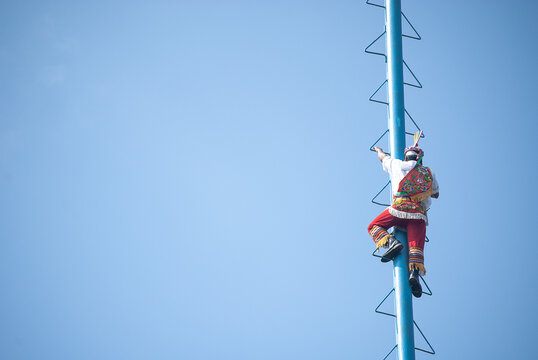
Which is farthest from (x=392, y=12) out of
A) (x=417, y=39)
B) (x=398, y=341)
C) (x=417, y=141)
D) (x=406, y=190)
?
(x=398, y=341)

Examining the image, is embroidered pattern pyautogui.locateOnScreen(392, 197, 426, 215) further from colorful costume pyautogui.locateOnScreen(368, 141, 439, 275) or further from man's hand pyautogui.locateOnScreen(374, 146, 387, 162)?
man's hand pyautogui.locateOnScreen(374, 146, 387, 162)

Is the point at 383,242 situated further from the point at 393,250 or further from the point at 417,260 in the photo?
the point at 417,260

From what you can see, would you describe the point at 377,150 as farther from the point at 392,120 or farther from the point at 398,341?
the point at 398,341

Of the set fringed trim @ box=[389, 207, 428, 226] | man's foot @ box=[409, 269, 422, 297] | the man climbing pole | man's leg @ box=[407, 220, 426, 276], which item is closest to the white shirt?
the man climbing pole

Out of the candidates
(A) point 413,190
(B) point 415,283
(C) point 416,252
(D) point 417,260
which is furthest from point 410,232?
(B) point 415,283

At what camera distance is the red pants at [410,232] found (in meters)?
8.23

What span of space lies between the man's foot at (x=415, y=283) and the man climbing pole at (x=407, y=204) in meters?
0.31

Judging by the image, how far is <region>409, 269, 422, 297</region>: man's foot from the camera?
8.06 m

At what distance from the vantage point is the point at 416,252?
8297mm

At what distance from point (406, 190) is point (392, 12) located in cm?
249

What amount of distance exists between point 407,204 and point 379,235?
1.78 ft

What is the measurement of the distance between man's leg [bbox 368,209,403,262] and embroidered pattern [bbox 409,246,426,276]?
0.18 m

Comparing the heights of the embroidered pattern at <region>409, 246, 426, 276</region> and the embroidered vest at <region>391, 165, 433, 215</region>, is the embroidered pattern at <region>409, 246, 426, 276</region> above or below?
below

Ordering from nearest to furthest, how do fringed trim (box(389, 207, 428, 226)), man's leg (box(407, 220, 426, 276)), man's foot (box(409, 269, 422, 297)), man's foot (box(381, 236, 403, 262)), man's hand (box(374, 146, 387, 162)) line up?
1. man's foot (box(409, 269, 422, 297))
2. man's leg (box(407, 220, 426, 276))
3. man's foot (box(381, 236, 403, 262))
4. fringed trim (box(389, 207, 428, 226))
5. man's hand (box(374, 146, 387, 162))
